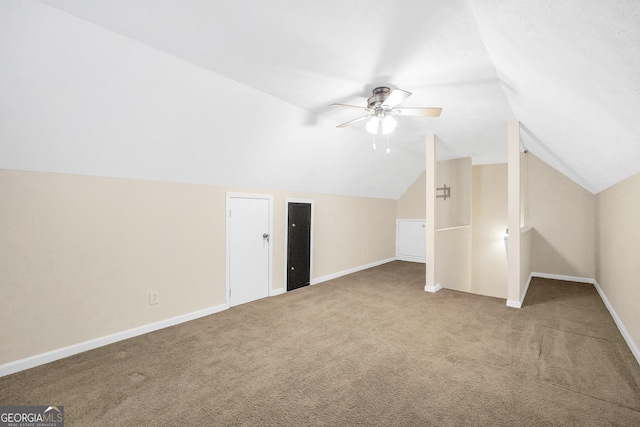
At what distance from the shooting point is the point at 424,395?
203 centimetres

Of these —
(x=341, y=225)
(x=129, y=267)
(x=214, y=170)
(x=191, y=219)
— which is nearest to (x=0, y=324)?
(x=129, y=267)

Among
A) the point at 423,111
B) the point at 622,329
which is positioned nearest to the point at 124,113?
the point at 423,111

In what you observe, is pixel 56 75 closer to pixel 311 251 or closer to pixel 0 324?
pixel 0 324

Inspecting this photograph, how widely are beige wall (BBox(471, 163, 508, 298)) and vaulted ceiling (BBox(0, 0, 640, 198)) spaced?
2917mm

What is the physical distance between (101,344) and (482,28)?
4390mm

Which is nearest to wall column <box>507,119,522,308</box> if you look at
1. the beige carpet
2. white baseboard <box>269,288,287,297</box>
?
the beige carpet

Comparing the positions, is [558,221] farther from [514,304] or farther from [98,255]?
[98,255]

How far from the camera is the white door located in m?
3.92

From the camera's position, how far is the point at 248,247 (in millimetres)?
4129

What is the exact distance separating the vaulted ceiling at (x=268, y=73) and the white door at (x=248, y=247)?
655mm

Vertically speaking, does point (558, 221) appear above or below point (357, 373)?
above

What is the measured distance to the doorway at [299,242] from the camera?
15.6ft

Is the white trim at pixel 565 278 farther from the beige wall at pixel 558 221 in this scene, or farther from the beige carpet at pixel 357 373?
the beige carpet at pixel 357 373

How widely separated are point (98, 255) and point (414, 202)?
274 inches
